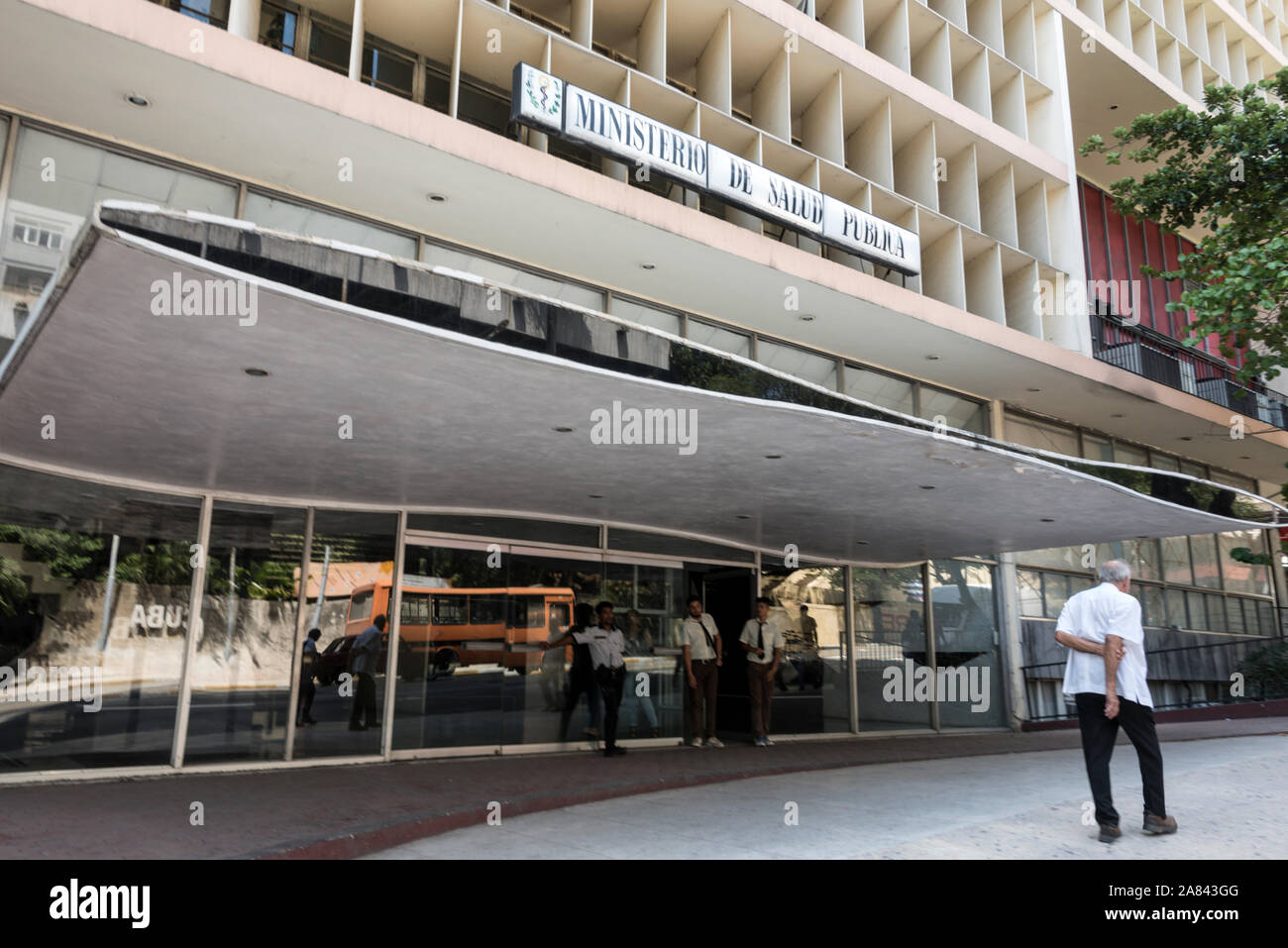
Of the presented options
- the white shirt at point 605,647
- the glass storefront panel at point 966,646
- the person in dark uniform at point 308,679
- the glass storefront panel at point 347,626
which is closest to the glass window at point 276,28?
the glass storefront panel at point 347,626

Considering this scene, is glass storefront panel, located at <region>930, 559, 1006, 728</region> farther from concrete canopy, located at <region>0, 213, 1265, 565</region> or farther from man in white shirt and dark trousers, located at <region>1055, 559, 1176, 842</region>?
man in white shirt and dark trousers, located at <region>1055, 559, 1176, 842</region>

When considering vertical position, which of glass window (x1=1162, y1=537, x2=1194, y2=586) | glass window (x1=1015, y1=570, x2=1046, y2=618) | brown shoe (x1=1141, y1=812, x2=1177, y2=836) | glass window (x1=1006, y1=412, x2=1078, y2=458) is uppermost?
glass window (x1=1006, y1=412, x2=1078, y2=458)

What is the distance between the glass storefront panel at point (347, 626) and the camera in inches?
378

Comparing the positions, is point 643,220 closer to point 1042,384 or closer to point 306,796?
point 306,796

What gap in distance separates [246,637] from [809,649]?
25.0 feet

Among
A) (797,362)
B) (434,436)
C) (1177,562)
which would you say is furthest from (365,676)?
(1177,562)

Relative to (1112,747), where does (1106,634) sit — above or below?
above

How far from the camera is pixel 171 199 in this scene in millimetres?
8461

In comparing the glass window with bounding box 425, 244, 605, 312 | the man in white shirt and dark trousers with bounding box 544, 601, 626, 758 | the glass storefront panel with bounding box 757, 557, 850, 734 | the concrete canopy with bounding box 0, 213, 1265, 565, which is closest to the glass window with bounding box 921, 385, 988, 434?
the glass storefront panel with bounding box 757, 557, 850, 734

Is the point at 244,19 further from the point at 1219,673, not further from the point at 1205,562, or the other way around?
the point at 1219,673

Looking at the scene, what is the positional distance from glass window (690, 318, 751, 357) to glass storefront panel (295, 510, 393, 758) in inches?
180

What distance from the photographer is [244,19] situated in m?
8.07

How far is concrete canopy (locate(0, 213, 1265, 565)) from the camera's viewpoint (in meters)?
4.84

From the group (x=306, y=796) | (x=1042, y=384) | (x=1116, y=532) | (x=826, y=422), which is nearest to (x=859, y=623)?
(x=1116, y=532)
